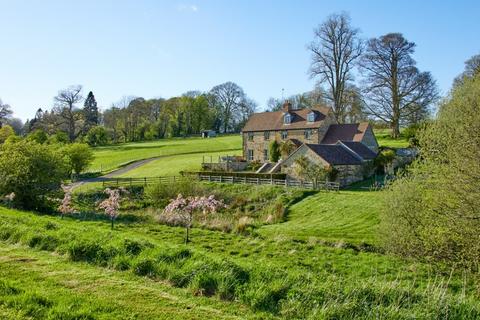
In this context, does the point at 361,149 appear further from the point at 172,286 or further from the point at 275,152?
the point at 172,286

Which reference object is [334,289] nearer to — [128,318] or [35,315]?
[128,318]

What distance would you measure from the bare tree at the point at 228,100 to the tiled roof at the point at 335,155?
2524 inches

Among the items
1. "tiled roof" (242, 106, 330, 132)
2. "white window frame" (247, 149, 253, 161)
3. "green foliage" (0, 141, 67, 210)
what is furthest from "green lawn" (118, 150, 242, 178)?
"green foliage" (0, 141, 67, 210)

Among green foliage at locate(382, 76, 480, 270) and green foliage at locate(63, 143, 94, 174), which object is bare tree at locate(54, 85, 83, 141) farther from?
green foliage at locate(382, 76, 480, 270)

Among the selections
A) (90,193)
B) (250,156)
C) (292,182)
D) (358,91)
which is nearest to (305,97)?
(358,91)

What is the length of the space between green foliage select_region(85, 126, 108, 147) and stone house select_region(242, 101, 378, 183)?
45193 mm

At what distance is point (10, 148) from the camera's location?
94.7 ft

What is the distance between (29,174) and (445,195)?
26.1 m

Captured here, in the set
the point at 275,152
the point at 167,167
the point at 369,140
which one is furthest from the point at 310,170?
the point at 167,167

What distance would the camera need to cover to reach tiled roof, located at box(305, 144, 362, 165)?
36.2 m

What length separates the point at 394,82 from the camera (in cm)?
5241

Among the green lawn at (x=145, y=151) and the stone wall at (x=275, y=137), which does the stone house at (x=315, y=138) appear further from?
the green lawn at (x=145, y=151)

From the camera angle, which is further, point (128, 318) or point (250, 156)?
point (250, 156)

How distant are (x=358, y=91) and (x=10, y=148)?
43.5 m
